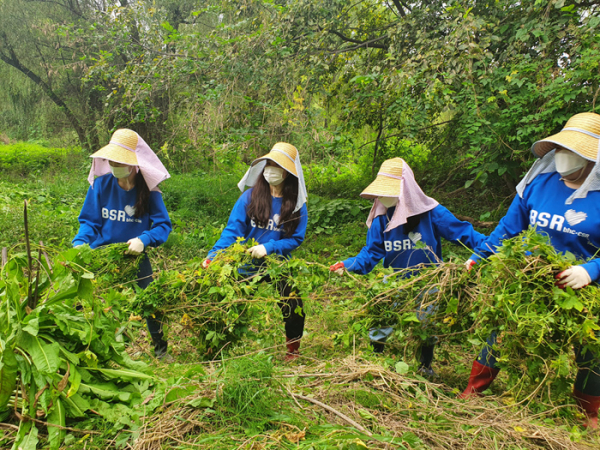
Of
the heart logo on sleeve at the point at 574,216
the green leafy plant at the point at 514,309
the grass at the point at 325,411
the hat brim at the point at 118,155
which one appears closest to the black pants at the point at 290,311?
the grass at the point at 325,411

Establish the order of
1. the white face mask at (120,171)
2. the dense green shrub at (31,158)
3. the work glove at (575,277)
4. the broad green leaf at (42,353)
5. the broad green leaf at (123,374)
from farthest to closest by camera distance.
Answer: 1. the dense green shrub at (31,158)
2. the white face mask at (120,171)
3. the work glove at (575,277)
4. the broad green leaf at (123,374)
5. the broad green leaf at (42,353)

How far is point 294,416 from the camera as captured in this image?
5.48ft

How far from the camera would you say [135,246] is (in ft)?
8.61

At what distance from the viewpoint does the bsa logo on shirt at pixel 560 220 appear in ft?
6.68

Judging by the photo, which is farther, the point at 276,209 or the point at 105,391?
the point at 276,209

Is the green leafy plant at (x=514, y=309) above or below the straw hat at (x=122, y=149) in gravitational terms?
below

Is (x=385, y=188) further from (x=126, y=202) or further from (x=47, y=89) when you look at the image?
(x=47, y=89)

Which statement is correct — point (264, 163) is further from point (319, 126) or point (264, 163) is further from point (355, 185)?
point (355, 185)

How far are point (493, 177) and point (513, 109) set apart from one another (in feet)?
4.29

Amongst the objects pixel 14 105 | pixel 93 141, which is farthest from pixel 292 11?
pixel 14 105

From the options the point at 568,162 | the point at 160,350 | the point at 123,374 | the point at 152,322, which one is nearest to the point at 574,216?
the point at 568,162

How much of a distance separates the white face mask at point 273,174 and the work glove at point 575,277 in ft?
5.61

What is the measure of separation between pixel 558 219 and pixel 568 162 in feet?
0.96

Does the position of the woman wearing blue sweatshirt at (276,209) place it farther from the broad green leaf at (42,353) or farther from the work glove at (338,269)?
the broad green leaf at (42,353)
